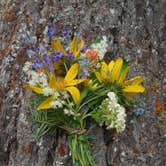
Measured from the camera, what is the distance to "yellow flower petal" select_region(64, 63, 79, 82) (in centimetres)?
337

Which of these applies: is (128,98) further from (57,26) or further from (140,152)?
(57,26)

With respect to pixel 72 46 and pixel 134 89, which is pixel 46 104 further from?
pixel 134 89

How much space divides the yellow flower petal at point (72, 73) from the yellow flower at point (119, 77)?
13 centimetres

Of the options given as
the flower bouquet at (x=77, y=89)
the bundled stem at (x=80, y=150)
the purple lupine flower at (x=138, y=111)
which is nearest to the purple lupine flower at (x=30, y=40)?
the flower bouquet at (x=77, y=89)

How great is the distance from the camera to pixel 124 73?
3.45 meters

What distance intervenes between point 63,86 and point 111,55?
1.42 ft

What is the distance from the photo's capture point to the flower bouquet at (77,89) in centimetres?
331

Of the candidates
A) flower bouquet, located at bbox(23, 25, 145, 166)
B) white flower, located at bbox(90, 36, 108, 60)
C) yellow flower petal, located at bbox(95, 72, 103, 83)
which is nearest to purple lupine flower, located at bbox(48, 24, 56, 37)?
flower bouquet, located at bbox(23, 25, 145, 166)

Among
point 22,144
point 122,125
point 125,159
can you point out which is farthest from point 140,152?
point 22,144

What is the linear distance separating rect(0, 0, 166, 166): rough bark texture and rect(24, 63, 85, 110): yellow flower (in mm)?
193

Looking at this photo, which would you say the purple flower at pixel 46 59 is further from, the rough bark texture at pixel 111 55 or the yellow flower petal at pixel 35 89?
the rough bark texture at pixel 111 55

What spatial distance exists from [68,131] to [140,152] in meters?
0.47

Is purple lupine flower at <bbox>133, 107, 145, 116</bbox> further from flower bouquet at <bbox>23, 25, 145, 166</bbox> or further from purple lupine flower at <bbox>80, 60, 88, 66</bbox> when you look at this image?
purple lupine flower at <bbox>80, 60, 88, 66</bbox>

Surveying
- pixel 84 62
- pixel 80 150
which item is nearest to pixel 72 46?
pixel 84 62
